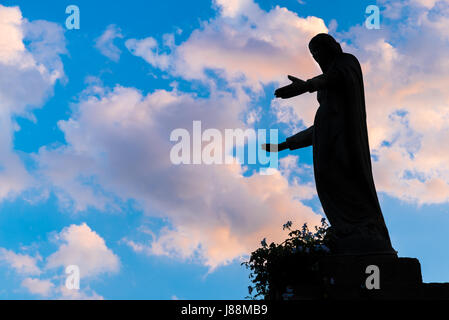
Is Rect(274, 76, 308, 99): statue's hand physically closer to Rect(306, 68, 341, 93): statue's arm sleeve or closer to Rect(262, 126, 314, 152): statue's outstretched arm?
Rect(306, 68, 341, 93): statue's arm sleeve

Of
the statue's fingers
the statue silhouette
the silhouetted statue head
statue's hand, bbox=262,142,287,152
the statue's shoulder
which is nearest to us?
the statue silhouette

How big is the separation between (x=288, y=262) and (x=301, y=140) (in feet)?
7.55

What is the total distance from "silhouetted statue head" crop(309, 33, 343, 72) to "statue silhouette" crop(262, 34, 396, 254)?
0.07 m

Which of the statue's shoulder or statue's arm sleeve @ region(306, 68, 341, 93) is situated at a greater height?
the statue's shoulder

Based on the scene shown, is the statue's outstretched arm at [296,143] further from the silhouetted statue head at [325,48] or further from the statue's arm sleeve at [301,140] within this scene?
the silhouetted statue head at [325,48]

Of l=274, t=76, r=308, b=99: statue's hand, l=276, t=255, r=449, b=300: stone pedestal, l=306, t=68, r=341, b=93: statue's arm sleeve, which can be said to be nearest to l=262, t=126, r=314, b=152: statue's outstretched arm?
l=306, t=68, r=341, b=93: statue's arm sleeve

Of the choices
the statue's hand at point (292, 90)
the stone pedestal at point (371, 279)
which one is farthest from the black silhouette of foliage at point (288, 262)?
the statue's hand at point (292, 90)

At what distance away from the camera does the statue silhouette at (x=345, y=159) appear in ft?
21.7

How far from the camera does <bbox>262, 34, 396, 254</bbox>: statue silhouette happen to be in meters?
6.61
